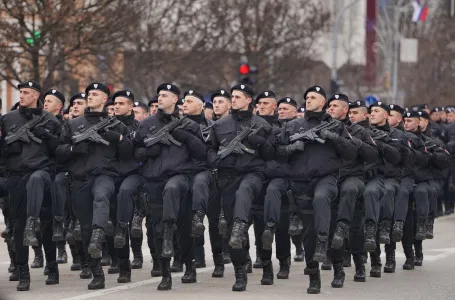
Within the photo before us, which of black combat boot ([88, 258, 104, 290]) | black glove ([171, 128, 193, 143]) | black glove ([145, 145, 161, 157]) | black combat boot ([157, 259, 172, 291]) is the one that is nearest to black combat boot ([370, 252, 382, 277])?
black combat boot ([157, 259, 172, 291])

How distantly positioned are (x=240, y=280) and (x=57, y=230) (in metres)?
2.03

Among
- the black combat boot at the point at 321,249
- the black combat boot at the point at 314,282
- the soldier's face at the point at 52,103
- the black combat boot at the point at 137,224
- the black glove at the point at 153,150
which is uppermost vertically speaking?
the soldier's face at the point at 52,103

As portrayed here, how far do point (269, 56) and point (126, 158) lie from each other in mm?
30729

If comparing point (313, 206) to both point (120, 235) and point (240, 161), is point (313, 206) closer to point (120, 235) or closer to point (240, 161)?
point (240, 161)

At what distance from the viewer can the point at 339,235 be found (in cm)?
1539

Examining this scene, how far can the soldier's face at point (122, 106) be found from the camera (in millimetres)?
16797

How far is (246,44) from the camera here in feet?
149

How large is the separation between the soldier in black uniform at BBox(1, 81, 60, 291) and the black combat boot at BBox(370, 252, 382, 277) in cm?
370

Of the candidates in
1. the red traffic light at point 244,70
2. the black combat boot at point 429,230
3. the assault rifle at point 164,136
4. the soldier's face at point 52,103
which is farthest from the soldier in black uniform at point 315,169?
the red traffic light at point 244,70

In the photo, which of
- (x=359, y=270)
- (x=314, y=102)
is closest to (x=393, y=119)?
(x=359, y=270)

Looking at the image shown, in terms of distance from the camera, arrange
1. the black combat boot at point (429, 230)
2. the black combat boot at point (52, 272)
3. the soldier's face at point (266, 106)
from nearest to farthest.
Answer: the black combat boot at point (52, 272)
the soldier's face at point (266, 106)
the black combat boot at point (429, 230)

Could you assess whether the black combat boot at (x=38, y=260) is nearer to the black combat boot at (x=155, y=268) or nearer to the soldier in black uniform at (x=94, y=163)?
the black combat boot at (x=155, y=268)

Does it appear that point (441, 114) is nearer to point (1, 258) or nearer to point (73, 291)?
point (1, 258)

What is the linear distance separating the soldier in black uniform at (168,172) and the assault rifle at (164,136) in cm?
2
